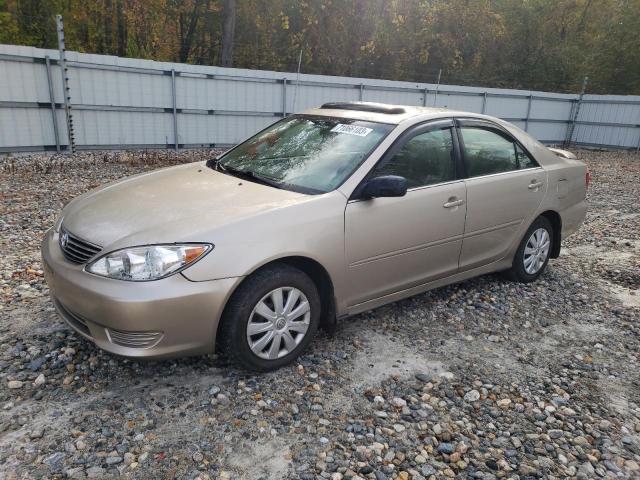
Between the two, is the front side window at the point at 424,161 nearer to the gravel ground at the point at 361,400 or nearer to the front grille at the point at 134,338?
the gravel ground at the point at 361,400

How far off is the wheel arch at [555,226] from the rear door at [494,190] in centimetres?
32

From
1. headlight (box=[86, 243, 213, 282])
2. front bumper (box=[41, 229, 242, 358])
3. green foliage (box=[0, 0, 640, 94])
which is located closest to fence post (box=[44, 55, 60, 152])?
green foliage (box=[0, 0, 640, 94])

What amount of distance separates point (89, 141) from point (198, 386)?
31.7 feet

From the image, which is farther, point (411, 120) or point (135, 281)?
point (411, 120)

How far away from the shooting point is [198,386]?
3055 mm

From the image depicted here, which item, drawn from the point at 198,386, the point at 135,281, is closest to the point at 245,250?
the point at 135,281

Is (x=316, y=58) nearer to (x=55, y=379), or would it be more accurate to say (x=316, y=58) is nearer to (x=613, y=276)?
(x=613, y=276)

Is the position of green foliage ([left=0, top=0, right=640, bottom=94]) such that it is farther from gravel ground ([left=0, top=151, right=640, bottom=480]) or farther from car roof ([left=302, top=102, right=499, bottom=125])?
gravel ground ([left=0, top=151, right=640, bottom=480])

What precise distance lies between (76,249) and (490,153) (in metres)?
3.37

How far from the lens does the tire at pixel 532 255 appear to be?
15.8 ft

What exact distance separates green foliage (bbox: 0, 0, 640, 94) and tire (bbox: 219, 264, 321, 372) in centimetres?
1801

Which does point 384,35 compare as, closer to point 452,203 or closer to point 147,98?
point 147,98

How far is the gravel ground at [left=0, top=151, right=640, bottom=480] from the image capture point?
8.28ft

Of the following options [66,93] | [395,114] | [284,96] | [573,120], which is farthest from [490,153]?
[573,120]
